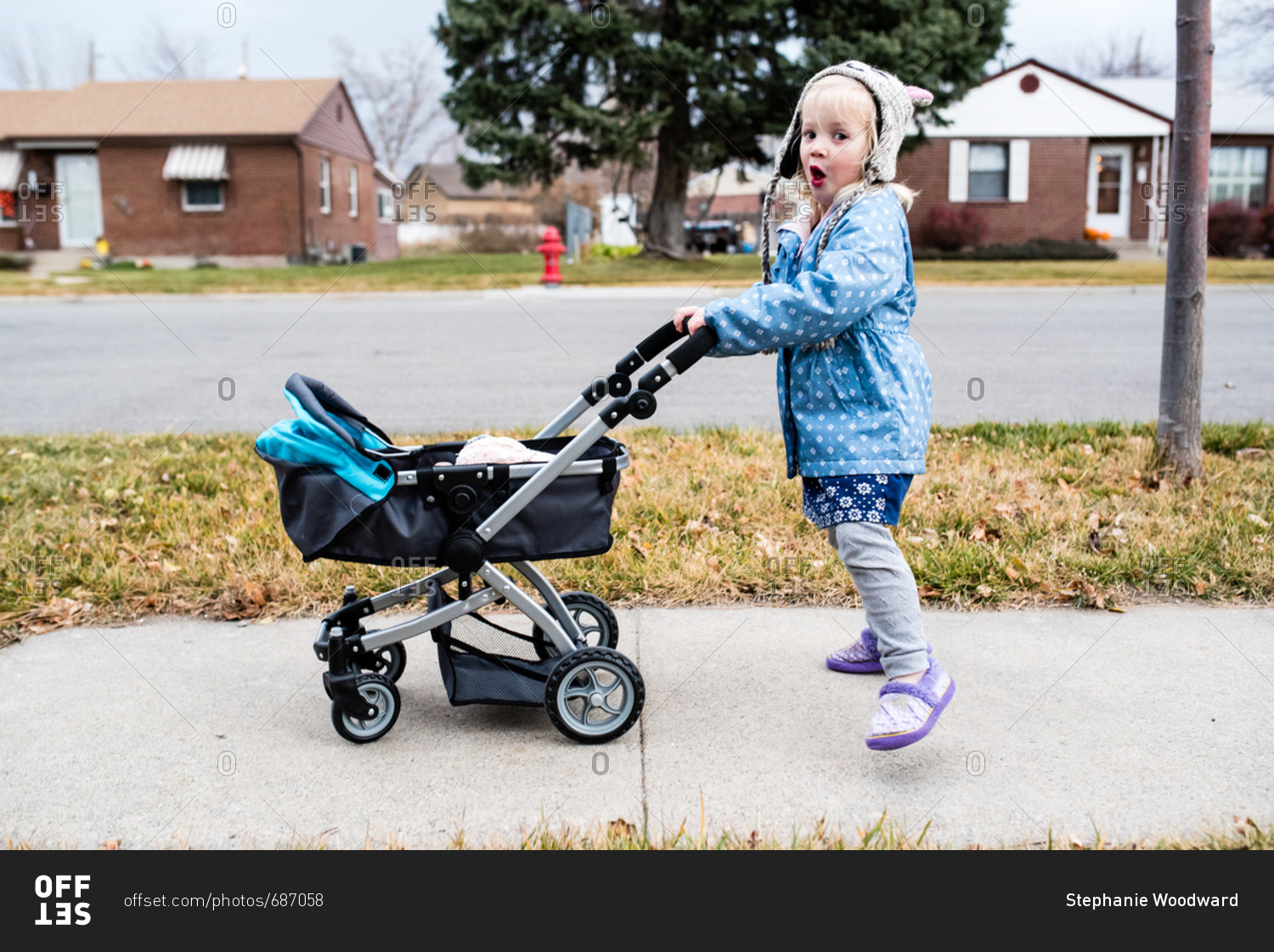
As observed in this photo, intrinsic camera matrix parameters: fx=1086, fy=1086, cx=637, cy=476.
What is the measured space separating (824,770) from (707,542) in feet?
5.49

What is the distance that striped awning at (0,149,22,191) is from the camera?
104ft

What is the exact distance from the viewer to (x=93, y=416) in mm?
7344

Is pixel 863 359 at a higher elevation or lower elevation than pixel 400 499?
higher

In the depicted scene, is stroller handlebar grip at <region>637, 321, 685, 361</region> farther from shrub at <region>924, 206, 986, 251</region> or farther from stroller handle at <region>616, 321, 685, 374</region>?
shrub at <region>924, 206, 986, 251</region>

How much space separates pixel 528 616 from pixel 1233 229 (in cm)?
2863

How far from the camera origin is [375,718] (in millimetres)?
2988

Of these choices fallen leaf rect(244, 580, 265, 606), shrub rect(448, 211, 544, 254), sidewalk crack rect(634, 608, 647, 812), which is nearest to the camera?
sidewalk crack rect(634, 608, 647, 812)

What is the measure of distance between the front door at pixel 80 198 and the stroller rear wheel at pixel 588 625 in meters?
33.1

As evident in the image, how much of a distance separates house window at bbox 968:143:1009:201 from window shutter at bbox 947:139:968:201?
155 millimetres

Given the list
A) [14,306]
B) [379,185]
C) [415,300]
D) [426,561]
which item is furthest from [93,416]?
[379,185]
